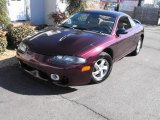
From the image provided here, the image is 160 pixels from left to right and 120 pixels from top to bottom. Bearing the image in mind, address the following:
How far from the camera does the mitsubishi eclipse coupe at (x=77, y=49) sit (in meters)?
4.80

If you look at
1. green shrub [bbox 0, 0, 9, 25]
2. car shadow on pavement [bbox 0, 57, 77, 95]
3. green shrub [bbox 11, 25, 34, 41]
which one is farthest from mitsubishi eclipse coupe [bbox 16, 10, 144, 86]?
green shrub [bbox 0, 0, 9, 25]

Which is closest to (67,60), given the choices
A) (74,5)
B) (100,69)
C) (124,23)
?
(100,69)

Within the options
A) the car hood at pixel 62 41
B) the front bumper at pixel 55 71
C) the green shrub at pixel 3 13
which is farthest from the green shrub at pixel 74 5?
the front bumper at pixel 55 71

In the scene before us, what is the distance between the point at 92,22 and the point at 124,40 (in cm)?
89

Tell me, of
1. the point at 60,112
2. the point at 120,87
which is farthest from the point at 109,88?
the point at 60,112

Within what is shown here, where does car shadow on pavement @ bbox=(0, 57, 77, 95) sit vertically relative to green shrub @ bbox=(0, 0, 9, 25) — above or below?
below

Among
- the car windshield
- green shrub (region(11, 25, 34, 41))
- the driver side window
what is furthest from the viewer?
green shrub (region(11, 25, 34, 41))

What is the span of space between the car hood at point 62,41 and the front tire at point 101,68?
34cm

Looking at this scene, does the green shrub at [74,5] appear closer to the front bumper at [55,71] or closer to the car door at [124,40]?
the car door at [124,40]

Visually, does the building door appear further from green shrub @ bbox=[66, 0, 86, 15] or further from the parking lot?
the parking lot

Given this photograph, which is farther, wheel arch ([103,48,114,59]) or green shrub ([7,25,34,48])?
green shrub ([7,25,34,48])

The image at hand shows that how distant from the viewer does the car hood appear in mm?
4953

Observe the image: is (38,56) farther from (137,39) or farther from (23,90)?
(137,39)

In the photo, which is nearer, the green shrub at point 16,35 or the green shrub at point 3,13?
the green shrub at point 16,35
